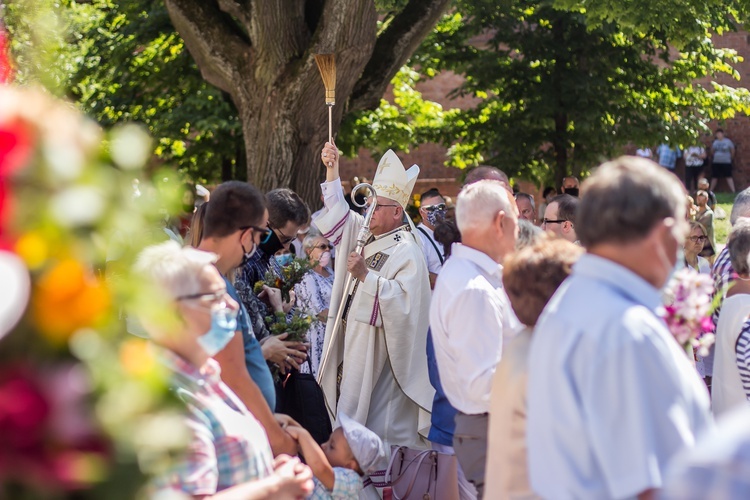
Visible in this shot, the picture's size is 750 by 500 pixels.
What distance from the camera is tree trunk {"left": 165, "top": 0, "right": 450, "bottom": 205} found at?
10.5 metres

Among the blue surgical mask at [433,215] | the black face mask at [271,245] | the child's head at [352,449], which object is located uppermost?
the blue surgical mask at [433,215]

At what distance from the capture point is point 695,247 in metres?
7.50

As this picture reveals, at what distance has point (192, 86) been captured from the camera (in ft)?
53.0

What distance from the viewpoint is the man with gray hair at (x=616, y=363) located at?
258 centimetres

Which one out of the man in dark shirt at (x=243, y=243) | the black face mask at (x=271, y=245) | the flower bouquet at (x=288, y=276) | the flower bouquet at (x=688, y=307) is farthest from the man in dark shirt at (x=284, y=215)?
→ the flower bouquet at (x=688, y=307)

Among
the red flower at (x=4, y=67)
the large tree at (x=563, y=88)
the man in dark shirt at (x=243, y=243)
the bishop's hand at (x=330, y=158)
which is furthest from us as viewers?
the large tree at (x=563, y=88)

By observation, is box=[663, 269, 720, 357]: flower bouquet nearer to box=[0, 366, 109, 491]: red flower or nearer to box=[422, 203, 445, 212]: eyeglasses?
box=[0, 366, 109, 491]: red flower

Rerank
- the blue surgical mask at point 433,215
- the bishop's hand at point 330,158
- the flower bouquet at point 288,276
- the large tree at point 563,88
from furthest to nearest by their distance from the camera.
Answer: the large tree at point 563,88
the blue surgical mask at point 433,215
the bishop's hand at point 330,158
the flower bouquet at point 288,276

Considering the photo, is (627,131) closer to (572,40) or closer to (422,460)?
(572,40)

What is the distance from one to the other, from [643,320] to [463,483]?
11.9ft

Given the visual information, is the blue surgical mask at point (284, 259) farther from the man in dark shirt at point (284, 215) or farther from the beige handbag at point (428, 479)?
the beige handbag at point (428, 479)

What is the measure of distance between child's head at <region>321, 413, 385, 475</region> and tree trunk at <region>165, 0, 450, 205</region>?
18.6ft

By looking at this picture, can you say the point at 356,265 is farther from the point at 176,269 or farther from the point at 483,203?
the point at 176,269

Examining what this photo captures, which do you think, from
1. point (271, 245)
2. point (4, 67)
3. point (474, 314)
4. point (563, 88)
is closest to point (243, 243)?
point (474, 314)
